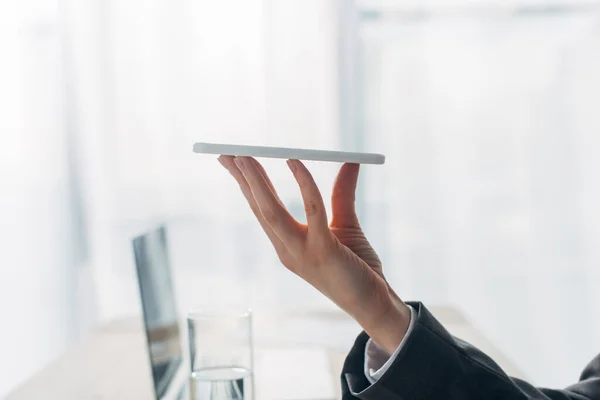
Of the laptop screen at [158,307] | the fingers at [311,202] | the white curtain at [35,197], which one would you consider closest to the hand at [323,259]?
the fingers at [311,202]

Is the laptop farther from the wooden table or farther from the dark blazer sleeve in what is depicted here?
the dark blazer sleeve

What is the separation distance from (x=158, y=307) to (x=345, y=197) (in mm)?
436

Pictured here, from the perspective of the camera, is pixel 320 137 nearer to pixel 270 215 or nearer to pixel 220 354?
pixel 220 354

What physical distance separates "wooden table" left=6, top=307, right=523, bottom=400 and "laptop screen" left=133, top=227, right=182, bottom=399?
2.3 inches

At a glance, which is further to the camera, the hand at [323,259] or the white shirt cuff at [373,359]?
the white shirt cuff at [373,359]

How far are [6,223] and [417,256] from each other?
1327 mm

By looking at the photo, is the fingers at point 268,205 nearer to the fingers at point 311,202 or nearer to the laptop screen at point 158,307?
the fingers at point 311,202

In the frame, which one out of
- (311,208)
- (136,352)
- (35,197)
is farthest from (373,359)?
(35,197)

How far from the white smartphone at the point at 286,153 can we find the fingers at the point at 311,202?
0.04 feet

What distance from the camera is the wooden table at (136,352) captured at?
1137 millimetres

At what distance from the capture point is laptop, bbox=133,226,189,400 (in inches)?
40.1

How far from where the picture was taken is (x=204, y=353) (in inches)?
36.3

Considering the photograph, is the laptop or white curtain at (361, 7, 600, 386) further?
white curtain at (361, 7, 600, 386)

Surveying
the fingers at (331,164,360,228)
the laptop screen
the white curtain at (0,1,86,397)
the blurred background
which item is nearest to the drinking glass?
the laptop screen
